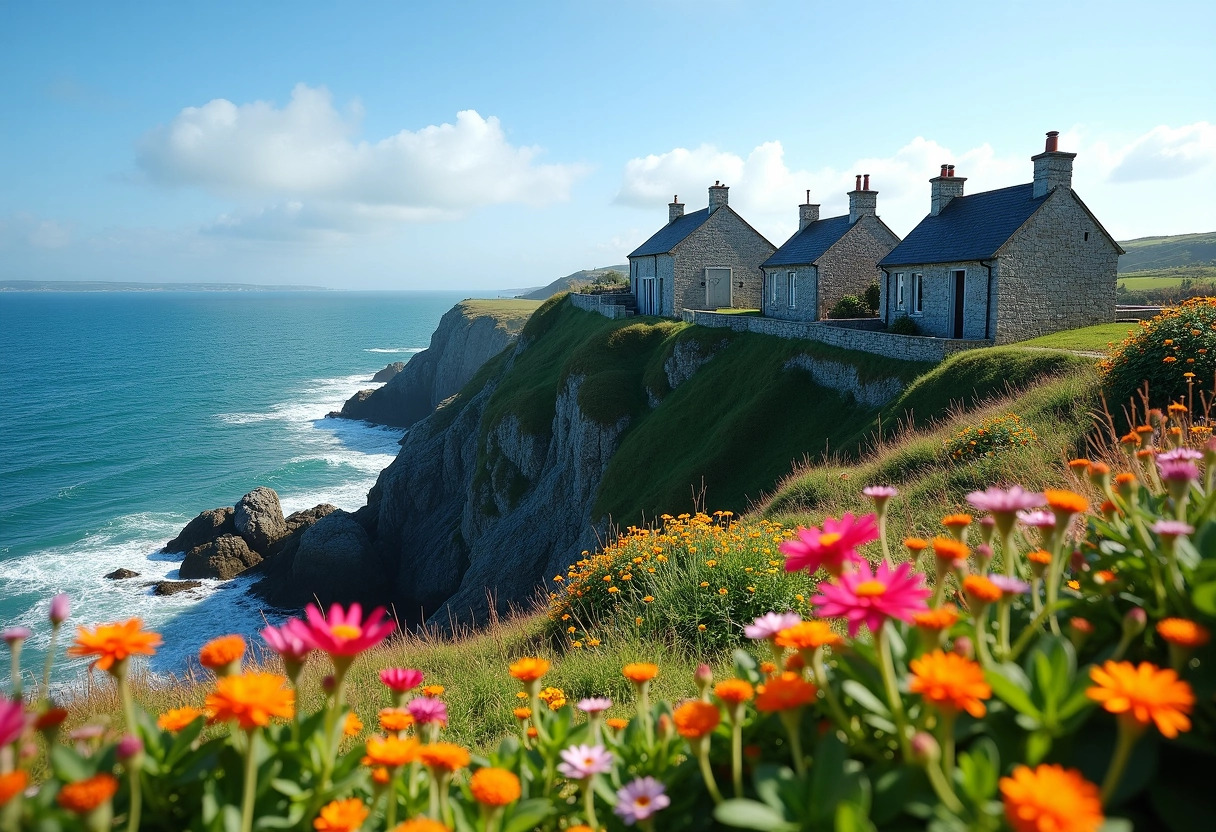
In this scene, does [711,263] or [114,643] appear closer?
[114,643]

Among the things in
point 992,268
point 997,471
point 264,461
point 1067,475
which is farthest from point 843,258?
point 264,461

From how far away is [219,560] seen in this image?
4125 centimetres

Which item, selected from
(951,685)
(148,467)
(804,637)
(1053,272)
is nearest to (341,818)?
(804,637)

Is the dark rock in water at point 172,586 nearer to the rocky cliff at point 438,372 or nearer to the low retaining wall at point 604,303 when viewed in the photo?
the low retaining wall at point 604,303

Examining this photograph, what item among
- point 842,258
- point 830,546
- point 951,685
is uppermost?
point 842,258

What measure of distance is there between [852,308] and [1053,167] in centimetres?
1128

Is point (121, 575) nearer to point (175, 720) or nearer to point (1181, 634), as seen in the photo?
point (175, 720)

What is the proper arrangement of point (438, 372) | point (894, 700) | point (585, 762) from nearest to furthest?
point (894, 700) → point (585, 762) → point (438, 372)

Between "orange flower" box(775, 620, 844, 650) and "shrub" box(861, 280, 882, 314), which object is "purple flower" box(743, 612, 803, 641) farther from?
"shrub" box(861, 280, 882, 314)

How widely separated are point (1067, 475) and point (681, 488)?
18.0 meters

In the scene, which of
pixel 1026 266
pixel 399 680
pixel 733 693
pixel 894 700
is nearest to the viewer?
pixel 894 700

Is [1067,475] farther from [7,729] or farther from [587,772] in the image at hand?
[7,729]

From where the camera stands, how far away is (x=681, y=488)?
2634cm

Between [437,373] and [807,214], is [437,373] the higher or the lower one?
the lower one
